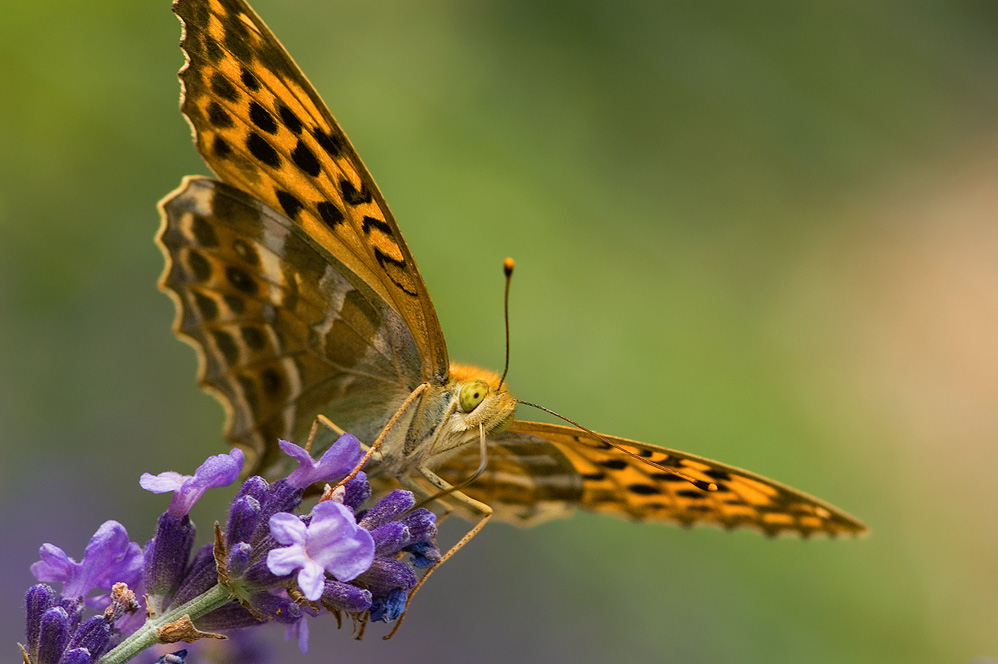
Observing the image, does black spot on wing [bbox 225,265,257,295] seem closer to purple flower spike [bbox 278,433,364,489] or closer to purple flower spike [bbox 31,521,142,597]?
purple flower spike [bbox 278,433,364,489]

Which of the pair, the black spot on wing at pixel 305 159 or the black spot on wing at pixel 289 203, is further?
the black spot on wing at pixel 289 203

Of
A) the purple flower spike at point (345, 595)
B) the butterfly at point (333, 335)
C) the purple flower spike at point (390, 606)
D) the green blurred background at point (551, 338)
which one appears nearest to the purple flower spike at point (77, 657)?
the purple flower spike at point (345, 595)

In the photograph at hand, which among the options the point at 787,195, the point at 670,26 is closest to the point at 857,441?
the point at 787,195

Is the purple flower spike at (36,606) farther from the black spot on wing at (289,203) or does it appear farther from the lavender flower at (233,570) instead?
the black spot on wing at (289,203)

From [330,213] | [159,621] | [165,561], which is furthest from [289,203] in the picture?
[159,621]

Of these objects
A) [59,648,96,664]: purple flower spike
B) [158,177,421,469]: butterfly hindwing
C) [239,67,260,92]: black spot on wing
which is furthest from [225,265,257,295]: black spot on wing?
[59,648,96,664]: purple flower spike

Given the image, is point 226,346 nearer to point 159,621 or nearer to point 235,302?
point 235,302

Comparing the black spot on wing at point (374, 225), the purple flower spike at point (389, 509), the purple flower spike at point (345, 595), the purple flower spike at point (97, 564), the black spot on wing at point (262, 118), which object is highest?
the black spot on wing at point (262, 118)
